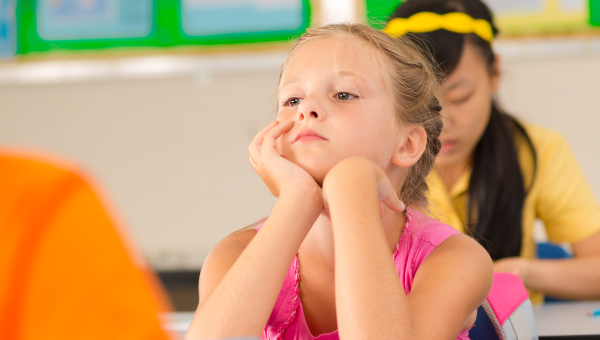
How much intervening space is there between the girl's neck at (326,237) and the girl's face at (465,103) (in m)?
0.40

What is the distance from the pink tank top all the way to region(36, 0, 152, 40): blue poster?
187cm

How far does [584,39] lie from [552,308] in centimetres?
145

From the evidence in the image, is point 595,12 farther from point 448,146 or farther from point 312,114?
point 312,114

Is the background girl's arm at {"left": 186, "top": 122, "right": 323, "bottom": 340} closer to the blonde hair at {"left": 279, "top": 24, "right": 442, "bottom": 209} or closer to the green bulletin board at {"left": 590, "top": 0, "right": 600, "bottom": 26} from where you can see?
the blonde hair at {"left": 279, "top": 24, "right": 442, "bottom": 209}

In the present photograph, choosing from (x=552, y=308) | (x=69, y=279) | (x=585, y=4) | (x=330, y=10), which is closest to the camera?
(x=69, y=279)

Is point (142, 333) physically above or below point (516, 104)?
above

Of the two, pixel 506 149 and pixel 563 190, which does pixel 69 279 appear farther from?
pixel 563 190

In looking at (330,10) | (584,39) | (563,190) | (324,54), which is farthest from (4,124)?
(584,39)

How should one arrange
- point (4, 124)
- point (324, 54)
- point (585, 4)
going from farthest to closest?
point (4, 124) < point (585, 4) < point (324, 54)

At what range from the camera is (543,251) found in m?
1.34

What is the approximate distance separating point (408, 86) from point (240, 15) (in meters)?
1.57

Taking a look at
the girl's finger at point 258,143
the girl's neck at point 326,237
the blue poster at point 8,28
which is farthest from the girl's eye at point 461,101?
the blue poster at point 8,28

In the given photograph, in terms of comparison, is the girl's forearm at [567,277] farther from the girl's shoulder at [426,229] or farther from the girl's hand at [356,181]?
the girl's hand at [356,181]

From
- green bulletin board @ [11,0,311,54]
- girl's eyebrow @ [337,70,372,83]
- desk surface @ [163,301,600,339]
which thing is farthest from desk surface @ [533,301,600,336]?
green bulletin board @ [11,0,311,54]
